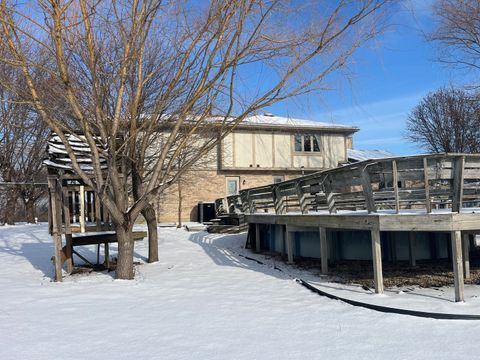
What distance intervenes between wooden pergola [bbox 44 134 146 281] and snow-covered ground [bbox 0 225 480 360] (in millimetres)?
892

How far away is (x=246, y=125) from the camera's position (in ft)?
78.5

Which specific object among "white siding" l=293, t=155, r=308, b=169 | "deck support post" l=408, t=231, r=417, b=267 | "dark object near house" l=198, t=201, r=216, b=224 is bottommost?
"deck support post" l=408, t=231, r=417, b=267

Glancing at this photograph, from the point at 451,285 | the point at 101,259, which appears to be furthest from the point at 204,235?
the point at 451,285

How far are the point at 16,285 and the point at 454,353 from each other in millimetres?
7688

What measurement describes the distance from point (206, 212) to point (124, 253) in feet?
48.6

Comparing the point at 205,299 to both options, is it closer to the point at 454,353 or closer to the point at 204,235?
the point at 454,353

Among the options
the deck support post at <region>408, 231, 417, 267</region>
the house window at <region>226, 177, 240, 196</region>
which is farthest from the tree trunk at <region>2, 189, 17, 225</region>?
the deck support post at <region>408, 231, 417, 267</region>

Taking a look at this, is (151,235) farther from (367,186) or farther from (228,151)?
(228,151)

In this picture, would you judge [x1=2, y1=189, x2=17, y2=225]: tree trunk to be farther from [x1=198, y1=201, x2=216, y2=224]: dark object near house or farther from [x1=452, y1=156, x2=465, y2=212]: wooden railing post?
[x1=452, y1=156, x2=465, y2=212]: wooden railing post

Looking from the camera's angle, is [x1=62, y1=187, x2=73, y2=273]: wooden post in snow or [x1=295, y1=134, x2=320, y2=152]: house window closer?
[x1=62, y1=187, x2=73, y2=273]: wooden post in snow

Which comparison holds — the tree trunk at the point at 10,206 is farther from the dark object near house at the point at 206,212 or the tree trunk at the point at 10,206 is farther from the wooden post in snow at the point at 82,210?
the wooden post in snow at the point at 82,210

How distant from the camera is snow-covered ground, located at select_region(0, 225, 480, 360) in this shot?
4.88 m

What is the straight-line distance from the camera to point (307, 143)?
2623cm

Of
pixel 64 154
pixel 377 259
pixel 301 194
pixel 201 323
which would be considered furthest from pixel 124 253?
pixel 377 259
